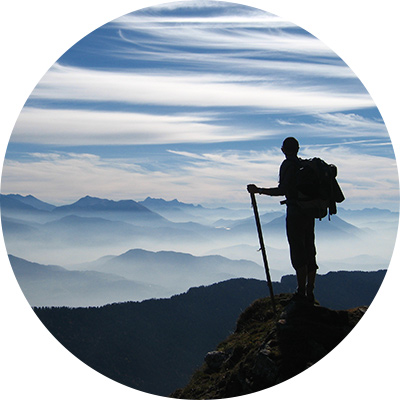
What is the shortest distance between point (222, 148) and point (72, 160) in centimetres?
317

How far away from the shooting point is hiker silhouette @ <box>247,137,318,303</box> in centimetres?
991

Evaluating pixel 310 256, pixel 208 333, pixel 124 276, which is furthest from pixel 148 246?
pixel 310 256

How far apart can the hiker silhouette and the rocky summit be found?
2.49 ft

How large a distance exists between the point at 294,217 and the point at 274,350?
2189 millimetres

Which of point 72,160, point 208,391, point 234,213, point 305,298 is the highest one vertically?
point 72,160

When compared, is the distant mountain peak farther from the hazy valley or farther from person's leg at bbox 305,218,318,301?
person's leg at bbox 305,218,318,301

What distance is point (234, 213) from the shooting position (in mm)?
13008

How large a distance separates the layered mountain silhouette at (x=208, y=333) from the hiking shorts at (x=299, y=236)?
0.94 meters

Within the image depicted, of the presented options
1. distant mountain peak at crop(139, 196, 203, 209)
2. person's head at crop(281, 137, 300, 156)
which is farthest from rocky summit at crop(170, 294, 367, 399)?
distant mountain peak at crop(139, 196, 203, 209)

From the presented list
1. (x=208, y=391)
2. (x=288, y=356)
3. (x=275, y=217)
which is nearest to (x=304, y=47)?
(x=275, y=217)

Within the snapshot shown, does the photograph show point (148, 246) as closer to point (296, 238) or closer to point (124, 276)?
point (124, 276)

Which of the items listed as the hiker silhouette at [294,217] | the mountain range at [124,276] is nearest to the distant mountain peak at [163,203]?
the mountain range at [124,276]

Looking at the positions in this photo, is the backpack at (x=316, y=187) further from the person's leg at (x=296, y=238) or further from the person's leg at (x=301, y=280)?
the person's leg at (x=301, y=280)

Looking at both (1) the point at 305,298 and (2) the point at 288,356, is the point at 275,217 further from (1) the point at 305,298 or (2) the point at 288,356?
(2) the point at 288,356
